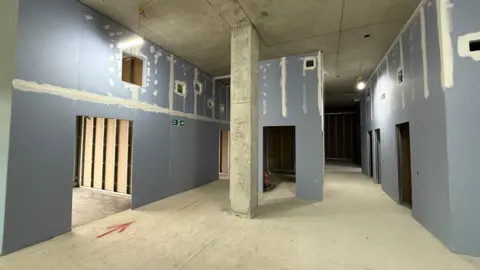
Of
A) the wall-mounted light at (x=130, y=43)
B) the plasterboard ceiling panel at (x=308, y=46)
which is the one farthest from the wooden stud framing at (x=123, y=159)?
the plasterboard ceiling panel at (x=308, y=46)

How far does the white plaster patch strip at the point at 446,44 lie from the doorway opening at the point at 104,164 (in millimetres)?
5754

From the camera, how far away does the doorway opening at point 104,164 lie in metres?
5.05

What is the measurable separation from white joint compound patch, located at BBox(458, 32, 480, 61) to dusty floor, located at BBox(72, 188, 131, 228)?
232 inches

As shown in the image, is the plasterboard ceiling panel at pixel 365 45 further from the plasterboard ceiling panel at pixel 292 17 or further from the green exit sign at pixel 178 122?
the green exit sign at pixel 178 122

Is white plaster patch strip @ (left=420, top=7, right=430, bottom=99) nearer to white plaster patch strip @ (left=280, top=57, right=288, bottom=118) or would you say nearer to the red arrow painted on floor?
white plaster patch strip @ (left=280, top=57, right=288, bottom=118)

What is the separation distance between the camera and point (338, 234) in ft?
10.2

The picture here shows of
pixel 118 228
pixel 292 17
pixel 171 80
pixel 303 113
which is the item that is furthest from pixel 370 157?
pixel 118 228

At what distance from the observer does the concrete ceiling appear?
335 centimetres

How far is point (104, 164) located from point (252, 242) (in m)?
4.91

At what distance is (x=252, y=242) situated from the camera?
2863 millimetres

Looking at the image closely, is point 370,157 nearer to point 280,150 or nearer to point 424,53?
point 280,150

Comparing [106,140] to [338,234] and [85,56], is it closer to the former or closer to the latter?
[85,56]

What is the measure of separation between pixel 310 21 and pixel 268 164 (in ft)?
21.1

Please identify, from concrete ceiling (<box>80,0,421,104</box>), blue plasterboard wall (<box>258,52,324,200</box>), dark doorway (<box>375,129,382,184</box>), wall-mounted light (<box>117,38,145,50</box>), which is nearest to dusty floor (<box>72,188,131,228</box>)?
wall-mounted light (<box>117,38,145,50</box>)
